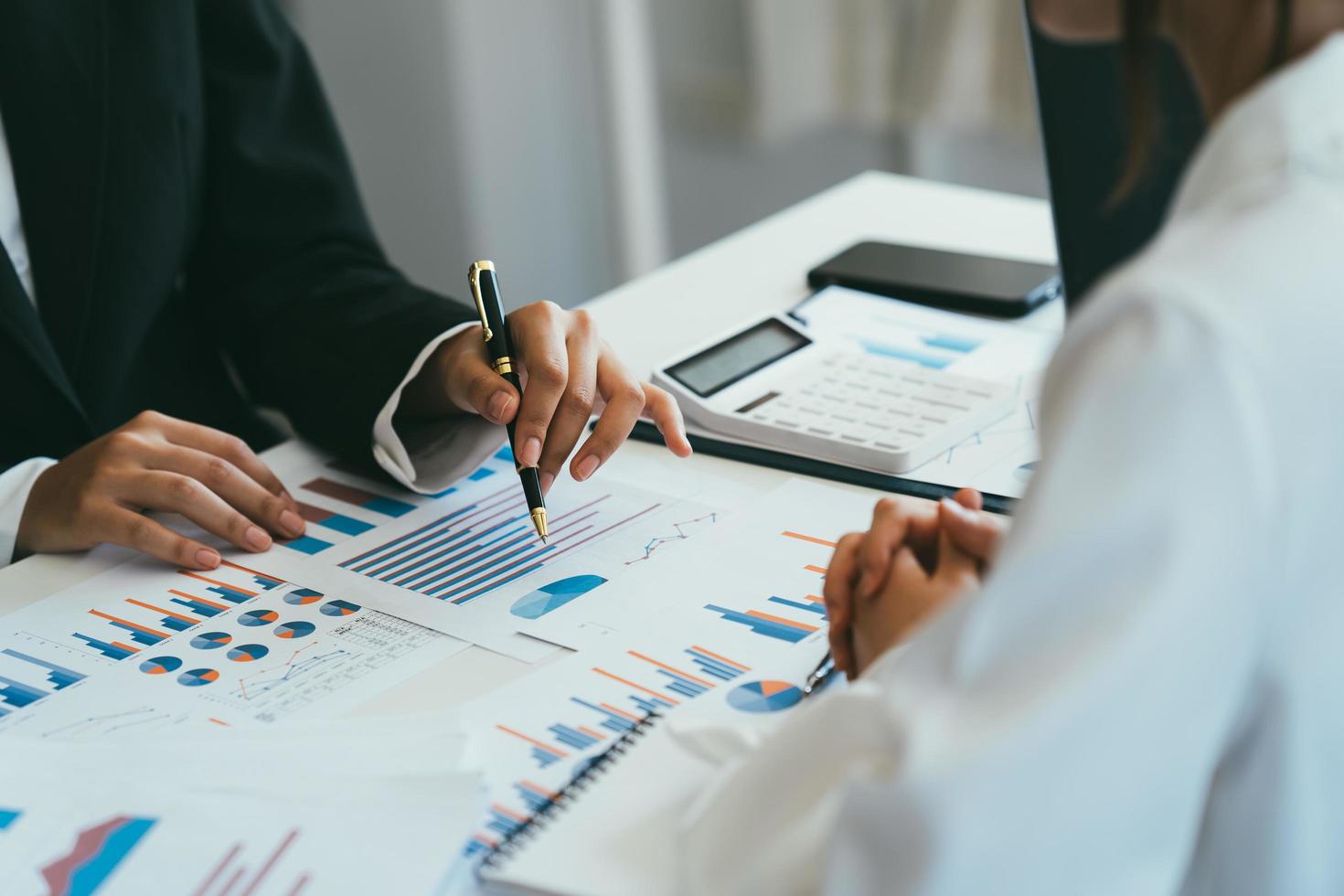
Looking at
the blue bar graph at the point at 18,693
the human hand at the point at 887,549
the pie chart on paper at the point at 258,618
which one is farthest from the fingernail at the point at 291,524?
the human hand at the point at 887,549

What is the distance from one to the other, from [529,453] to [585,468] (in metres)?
0.04

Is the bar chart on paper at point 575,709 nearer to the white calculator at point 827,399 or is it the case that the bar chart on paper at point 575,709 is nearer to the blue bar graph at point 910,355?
the white calculator at point 827,399

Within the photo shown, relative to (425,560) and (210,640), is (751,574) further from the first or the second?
(210,640)

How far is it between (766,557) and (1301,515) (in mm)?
481

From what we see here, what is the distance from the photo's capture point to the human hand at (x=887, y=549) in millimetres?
689

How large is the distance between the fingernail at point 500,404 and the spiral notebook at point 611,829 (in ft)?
1.10

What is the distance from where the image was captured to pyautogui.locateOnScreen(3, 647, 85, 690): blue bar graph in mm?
832

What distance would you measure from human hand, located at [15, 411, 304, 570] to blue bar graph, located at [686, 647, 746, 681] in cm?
34

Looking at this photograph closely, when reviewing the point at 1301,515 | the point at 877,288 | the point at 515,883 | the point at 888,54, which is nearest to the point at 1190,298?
the point at 1301,515

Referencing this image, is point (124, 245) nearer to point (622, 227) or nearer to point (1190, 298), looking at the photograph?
point (1190, 298)

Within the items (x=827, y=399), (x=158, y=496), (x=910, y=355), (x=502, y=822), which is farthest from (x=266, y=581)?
(x=910, y=355)

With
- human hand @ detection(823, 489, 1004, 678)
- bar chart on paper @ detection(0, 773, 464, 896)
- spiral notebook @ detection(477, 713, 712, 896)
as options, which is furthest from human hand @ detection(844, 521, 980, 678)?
bar chart on paper @ detection(0, 773, 464, 896)

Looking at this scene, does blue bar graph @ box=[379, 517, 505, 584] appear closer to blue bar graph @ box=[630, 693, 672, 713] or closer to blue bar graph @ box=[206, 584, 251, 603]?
blue bar graph @ box=[206, 584, 251, 603]

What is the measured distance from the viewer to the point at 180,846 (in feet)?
2.19
